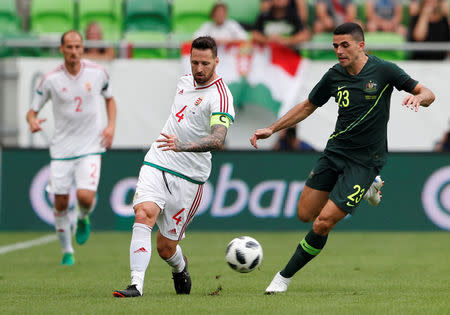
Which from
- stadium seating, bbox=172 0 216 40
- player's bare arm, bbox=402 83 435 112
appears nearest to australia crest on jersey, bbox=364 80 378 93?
player's bare arm, bbox=402 83 435 112

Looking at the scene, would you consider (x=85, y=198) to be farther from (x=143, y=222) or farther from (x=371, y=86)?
(x=371, y=86)

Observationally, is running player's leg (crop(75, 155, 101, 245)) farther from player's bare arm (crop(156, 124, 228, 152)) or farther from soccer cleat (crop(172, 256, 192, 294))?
player's bare arm (crop(156, 124, 228, 152))

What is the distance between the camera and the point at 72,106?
36.7ft

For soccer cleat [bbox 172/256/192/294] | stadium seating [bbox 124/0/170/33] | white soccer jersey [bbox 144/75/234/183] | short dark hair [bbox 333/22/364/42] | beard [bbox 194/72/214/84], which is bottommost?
soccer cleat [bbox 172/256/192/294]

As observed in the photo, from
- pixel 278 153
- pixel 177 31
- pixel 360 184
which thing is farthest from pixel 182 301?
pixel 177 31

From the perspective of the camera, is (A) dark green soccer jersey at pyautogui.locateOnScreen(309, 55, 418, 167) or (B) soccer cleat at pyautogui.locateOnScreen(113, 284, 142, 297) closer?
(B) soccer cleat at pyautogui.locateOnScreen(113, 284, 142, 297)

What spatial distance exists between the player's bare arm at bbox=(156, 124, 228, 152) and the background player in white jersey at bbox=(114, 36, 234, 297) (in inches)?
1.6

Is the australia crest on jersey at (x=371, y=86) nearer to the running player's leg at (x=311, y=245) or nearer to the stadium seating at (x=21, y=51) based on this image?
the running player's leg at (x=311, y=245)

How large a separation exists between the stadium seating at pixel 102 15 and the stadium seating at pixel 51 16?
0.28 m

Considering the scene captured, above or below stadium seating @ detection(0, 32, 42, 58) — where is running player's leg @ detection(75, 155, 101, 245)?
below

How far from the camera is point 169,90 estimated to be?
16.4m

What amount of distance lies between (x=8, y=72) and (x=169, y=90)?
2955mm

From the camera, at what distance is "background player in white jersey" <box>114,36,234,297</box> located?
7445 mm

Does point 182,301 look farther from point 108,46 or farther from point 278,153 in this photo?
point 108,46
